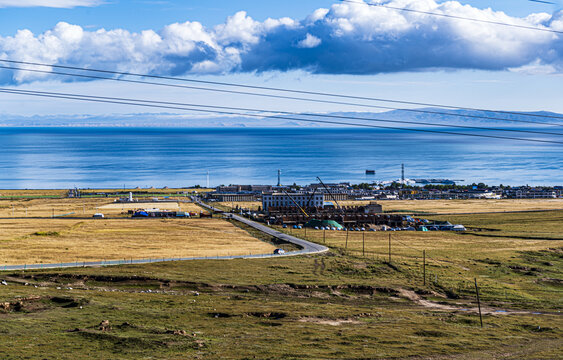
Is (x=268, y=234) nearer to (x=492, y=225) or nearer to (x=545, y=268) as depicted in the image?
(x=545, y=268)

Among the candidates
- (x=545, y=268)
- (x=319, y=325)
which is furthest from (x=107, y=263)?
(x=545, y=268)

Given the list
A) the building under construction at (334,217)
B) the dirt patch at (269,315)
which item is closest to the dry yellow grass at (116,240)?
the building under construction at (334,217)

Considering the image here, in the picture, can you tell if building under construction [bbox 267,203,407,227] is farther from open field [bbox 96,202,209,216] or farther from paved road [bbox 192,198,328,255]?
open field [bbox 96,202,209,216]

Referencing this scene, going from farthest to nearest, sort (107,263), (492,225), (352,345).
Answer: (492,225)
(107,263)
(352,345)

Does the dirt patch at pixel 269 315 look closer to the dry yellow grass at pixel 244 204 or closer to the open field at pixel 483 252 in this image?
the open field at pixel 483 252

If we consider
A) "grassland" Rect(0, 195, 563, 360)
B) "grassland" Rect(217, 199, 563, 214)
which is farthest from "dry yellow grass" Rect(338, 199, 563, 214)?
"grassland" Rect(0, 195, 563, 360)

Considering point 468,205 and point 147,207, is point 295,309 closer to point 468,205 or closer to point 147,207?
point 147,207

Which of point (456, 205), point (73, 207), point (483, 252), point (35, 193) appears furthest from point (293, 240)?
point (35, 193)
